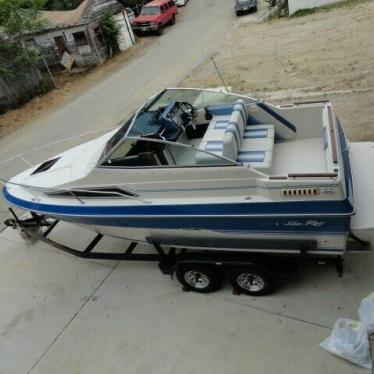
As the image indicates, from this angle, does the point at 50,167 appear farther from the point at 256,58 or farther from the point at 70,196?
the point at 256,58

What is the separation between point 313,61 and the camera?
10.9 meters

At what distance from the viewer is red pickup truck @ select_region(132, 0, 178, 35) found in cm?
1942

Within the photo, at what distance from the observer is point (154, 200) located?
4012 mm

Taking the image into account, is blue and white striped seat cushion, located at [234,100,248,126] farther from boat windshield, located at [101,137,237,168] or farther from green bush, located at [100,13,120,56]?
green bush, located at [100,13,120,56]

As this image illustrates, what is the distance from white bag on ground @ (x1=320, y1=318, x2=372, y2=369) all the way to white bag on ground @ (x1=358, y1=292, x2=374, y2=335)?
7 centimetres

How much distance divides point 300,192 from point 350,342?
4.74 ft

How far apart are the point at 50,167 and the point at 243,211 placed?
115 inches

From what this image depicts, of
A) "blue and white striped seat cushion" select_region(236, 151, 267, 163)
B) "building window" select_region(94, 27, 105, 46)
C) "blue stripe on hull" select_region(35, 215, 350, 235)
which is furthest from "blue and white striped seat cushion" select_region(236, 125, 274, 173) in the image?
"building window" select_region(94, 27, 105, 46)

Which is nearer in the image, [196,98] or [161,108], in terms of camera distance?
[161,108]

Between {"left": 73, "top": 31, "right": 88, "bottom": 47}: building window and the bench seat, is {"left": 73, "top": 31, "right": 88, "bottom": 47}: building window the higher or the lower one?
the lower one

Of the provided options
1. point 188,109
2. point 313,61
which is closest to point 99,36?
point 313,61

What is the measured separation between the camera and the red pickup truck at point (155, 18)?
63.7 ft

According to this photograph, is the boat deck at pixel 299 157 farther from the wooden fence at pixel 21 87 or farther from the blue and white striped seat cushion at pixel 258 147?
the wooden fence at pixel 21 87

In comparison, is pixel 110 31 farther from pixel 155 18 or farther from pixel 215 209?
pixel 215 209
